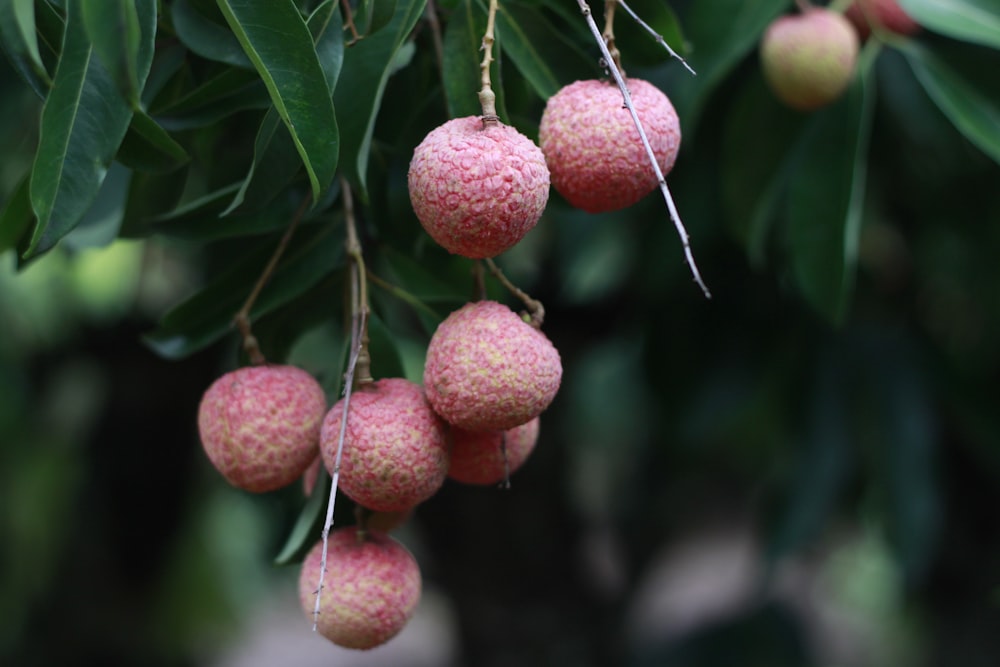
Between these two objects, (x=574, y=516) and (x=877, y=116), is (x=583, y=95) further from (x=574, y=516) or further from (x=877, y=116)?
(x=574, y=516)

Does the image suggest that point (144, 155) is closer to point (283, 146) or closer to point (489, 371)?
point (283, 146)

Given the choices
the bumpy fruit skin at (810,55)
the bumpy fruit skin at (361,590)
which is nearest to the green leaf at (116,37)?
the bumpy fruit skin at (361,590)

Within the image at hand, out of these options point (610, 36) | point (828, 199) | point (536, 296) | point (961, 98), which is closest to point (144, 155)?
point (610, 36)

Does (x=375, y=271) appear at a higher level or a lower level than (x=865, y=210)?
higher

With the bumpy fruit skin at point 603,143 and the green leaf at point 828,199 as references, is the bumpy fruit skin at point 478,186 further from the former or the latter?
the green leaf at point 828,199

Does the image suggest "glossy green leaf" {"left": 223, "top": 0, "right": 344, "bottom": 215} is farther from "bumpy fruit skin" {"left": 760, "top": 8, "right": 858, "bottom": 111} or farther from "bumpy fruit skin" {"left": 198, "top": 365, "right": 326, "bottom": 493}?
"bumpy fruit skin" {"left": 760, "top": 8, "right": 858, "bottom": 111}

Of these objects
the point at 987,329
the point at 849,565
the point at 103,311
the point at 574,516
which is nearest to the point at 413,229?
the point at 987,329
